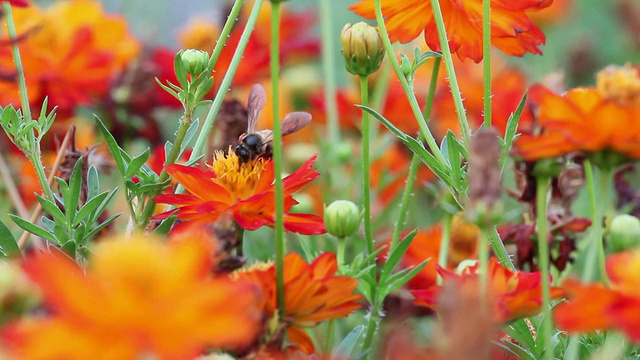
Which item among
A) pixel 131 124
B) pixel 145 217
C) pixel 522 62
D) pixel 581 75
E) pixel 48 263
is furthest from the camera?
pixel 522 62

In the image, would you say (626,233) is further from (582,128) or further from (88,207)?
(88,207)

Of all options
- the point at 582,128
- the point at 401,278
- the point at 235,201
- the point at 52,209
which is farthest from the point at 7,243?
the point at 582,128

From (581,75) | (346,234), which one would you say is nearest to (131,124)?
(346,234)

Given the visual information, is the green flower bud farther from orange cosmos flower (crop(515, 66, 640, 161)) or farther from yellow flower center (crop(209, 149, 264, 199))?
yellow flower center (crop(209, 149, 264, 199))

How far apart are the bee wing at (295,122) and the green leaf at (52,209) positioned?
165mm

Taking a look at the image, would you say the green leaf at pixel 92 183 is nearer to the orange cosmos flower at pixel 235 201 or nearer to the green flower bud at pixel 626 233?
the orange cosmos flower at pixel 235 201

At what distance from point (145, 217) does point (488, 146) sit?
286 millimetres

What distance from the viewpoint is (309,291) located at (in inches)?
21.0

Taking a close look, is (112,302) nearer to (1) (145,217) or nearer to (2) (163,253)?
(2) (163,253)

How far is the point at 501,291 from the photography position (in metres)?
0.58

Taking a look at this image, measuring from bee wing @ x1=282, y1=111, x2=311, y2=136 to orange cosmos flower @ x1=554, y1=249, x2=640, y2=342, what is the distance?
27 centimetres

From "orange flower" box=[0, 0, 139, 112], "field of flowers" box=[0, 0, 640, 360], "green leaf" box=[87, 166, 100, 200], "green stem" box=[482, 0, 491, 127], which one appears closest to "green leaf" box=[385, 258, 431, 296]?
"field of flowers" box=[0, 0, 640, 360]

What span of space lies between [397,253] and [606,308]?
22 centimetres

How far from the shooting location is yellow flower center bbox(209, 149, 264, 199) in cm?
68
